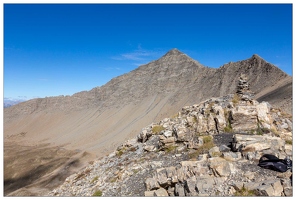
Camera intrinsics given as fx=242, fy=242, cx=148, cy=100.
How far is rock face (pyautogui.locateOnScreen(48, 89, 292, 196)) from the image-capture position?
8839 millimetres

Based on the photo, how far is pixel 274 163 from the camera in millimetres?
9422

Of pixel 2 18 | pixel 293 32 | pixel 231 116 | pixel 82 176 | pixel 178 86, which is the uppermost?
pixel 178 86

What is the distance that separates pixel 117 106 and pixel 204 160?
75.1 meters

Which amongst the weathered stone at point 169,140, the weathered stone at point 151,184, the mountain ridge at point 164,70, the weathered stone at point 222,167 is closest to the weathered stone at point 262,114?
the weathered stone at point 169,140

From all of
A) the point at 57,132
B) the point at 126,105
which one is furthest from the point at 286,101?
the point at 57,132

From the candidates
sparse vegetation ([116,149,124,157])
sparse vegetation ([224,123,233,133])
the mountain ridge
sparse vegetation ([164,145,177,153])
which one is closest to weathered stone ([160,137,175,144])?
sparse vegetation ([164,145,177,153])

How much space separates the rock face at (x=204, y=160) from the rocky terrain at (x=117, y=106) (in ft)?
70.1

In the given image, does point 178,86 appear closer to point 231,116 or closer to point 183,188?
point 231,116

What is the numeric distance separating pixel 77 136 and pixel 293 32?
2660 inches

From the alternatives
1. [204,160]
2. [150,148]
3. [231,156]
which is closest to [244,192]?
[204,160]

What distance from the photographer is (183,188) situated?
9.20m

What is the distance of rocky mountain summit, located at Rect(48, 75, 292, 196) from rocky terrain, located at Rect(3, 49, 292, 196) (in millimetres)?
21492

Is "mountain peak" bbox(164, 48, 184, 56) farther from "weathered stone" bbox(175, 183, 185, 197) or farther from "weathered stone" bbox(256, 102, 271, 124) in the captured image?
"weathered stone" bbox(175, 183, 185, 197)

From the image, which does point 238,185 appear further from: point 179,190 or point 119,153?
point 119,153
